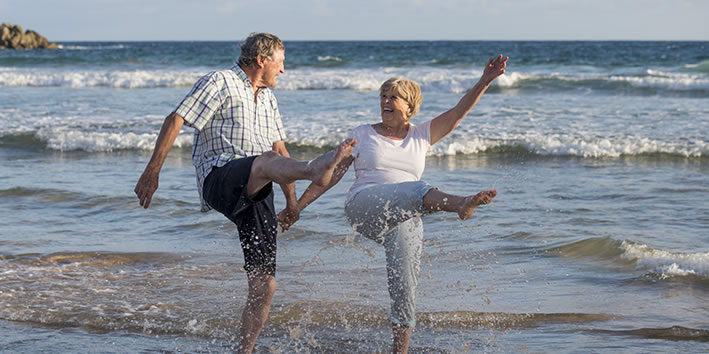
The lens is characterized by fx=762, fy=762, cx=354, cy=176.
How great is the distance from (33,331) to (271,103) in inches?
86.1

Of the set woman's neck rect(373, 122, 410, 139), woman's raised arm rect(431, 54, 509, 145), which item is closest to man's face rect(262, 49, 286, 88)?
woman's neck rect(373, 122, 410, 139)

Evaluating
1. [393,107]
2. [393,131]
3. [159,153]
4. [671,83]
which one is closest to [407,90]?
[393,107]

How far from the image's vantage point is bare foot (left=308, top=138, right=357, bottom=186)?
11.4 ft

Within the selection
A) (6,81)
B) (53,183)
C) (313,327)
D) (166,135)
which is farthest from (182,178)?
(6,81)

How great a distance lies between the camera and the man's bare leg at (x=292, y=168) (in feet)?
11.5

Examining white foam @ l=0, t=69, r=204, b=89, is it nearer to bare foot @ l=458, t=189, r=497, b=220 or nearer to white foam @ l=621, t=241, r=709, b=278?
white foam @ l=621, t=241, r=709, b=278

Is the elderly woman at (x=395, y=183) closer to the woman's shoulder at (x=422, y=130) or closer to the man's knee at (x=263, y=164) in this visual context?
the woman's shoulder at (x=422, y=130)

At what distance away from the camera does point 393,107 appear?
3.89 m

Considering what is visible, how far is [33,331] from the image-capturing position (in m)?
4.84

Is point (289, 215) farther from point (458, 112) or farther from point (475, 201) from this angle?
point (475, 201)

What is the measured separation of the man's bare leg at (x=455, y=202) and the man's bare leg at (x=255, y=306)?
3.42ft

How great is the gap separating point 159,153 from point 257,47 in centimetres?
75
